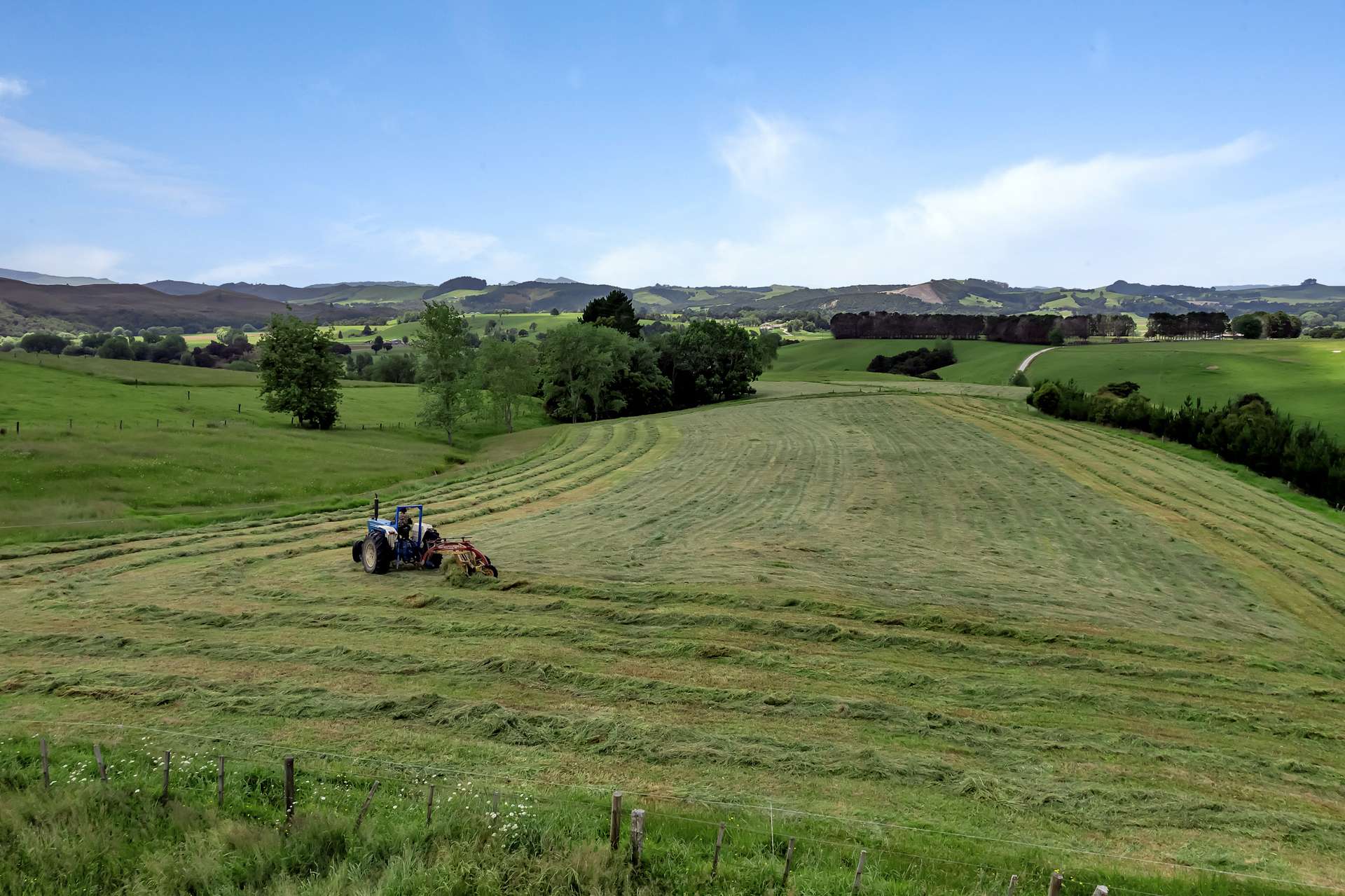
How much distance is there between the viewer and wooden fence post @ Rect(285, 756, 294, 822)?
9867 millimetres

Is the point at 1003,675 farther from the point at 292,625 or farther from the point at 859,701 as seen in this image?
the point at 292,625

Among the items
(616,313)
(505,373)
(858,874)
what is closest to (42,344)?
(616,313)

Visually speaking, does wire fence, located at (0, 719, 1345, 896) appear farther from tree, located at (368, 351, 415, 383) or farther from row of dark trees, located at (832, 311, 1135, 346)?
row of dark trees, located at (832, 311, 1135, 346)

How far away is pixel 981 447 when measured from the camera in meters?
50.9

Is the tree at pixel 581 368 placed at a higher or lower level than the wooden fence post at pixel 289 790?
higher

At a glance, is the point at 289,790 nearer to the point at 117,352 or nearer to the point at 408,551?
the point at 408,551

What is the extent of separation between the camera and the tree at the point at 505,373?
2899 inches

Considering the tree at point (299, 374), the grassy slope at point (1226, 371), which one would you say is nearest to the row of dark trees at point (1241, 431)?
the grassy slope at point (1226, 371)

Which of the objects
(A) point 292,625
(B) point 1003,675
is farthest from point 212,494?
(B) point 1003,675

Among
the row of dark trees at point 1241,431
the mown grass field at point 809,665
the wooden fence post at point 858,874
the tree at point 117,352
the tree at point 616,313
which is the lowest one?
the mown grass field at point 809,665

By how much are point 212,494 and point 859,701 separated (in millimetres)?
32661

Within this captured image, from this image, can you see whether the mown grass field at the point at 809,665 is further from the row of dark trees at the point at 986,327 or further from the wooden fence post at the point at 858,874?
the row of dark trees at the point at 986,327

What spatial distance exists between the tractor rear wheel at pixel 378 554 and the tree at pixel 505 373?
5072cm

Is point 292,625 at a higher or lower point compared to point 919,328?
lower
